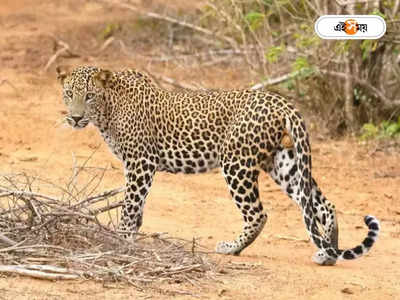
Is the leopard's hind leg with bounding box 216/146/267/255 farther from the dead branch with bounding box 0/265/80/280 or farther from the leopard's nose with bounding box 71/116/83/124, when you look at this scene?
the dead branch with bounding box 0/265/80/280

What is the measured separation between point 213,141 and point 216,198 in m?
2.57

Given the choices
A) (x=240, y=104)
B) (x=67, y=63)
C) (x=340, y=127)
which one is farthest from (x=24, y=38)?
(x=240, y=104)

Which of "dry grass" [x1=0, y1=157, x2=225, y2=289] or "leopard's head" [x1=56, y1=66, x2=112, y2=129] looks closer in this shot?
"dry grass" [x1=0, y1=157, x2=225, y2=289]

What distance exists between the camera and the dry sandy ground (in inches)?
333

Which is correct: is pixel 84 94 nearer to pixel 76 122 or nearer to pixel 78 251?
pixel 76 122

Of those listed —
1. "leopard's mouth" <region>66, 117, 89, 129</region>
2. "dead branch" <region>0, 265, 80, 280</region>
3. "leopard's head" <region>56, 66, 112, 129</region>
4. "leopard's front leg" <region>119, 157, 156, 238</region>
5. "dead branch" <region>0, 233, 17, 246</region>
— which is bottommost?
"dead branch" <region>0, 265, 80, 280</region>

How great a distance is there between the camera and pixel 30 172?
12.1 m

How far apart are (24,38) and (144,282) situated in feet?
34.7

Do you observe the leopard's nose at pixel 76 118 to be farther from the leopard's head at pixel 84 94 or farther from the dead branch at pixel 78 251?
the dead branch at pixel 78 251

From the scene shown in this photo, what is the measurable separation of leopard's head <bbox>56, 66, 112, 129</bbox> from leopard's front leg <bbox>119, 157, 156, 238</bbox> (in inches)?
21.5

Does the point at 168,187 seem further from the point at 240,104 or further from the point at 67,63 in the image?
the point at 67,63

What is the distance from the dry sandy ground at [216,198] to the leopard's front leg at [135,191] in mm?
830

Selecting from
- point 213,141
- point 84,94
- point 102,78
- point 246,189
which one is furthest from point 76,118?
point 246,189

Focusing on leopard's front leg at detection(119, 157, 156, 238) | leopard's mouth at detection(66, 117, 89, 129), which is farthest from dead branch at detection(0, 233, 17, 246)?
leopard's mouth at detection(66, 117, 89, 129)
